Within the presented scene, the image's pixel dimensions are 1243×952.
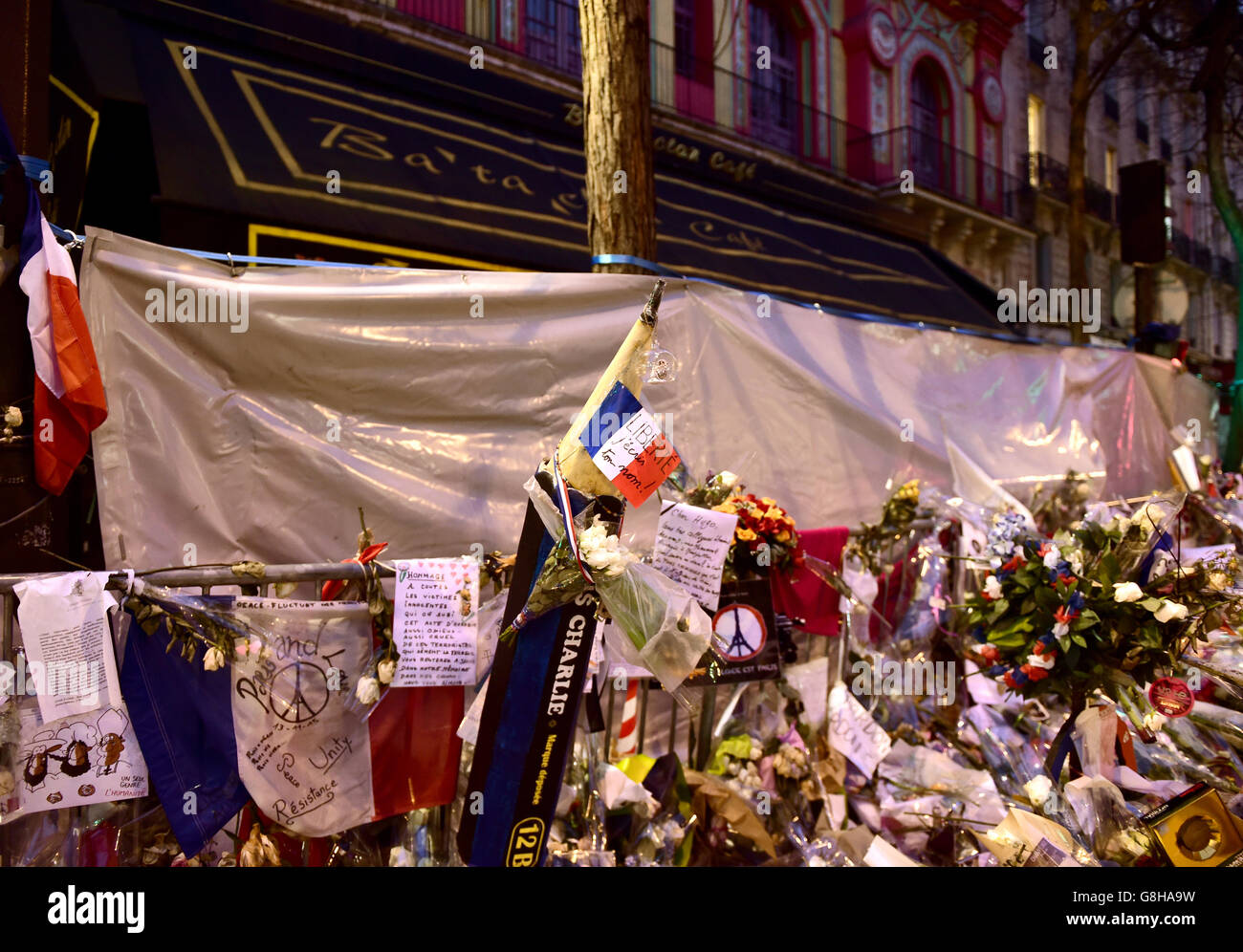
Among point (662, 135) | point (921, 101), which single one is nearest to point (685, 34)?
point (662, 135)

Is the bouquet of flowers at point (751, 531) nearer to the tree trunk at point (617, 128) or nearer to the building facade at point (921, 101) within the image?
the tree trunk at point (617, 128)

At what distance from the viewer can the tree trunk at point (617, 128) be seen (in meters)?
4.40

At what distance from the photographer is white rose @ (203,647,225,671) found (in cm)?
261

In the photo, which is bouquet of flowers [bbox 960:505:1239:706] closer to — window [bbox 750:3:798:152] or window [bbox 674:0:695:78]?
window [bbox 674:0:695:78]

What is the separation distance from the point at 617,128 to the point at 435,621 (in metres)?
2.72

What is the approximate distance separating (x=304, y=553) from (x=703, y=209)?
7589mm

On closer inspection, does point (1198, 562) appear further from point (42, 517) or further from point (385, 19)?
point (385, 19)

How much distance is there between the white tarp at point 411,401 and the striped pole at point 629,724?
71 centimetres

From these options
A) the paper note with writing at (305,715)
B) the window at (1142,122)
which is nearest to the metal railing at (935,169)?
the window at (1142,122)

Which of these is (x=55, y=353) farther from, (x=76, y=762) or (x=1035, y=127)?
(x=1035, y=127)

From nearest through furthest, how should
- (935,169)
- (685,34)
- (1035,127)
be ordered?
(685,34), (935,169), (1035,127)

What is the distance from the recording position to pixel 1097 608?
3.14 m

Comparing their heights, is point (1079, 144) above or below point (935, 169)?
below

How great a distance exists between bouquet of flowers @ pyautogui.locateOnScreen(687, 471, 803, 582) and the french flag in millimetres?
2269
